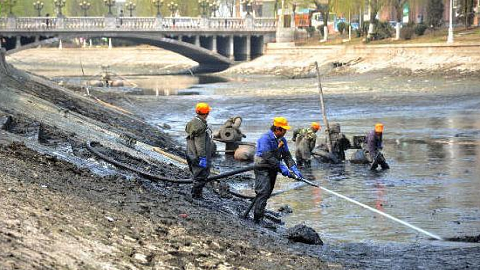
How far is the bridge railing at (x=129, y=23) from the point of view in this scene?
9406 centimetres

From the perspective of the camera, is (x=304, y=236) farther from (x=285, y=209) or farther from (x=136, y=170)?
(x=136, y=170)

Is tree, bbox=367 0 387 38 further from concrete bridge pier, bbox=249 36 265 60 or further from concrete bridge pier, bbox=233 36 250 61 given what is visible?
concrete bridge pier, bbox=249 36 265 60

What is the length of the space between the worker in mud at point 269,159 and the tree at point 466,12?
62.9 m

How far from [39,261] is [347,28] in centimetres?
9031

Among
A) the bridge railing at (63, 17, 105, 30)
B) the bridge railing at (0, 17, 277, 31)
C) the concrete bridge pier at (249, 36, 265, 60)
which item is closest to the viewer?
the bridge railing at (0, 17, 277, 31)

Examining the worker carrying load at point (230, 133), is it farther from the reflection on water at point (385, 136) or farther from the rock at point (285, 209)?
the rock at point (285, 209)

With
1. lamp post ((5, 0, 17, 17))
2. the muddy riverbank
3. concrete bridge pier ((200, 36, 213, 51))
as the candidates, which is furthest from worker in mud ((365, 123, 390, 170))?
concrete bridge pier ((200, 36, 213, 51))

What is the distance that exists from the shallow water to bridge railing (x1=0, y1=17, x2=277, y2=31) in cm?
2753

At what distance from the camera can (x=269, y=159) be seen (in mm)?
14805

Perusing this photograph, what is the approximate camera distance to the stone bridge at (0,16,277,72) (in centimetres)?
9381

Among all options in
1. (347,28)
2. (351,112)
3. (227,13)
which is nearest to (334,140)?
(351,112)

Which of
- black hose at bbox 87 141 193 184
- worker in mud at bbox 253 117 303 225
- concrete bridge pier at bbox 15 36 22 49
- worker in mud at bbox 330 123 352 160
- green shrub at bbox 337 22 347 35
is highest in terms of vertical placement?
green shrub at bbox 337 22 347 35

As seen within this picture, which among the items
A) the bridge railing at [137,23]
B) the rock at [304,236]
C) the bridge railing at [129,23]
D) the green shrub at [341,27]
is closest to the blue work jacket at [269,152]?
the rock at [304,236]

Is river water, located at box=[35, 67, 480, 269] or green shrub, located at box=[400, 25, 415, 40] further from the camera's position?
green shrub, located at box=[400, 25, 415, 40]
